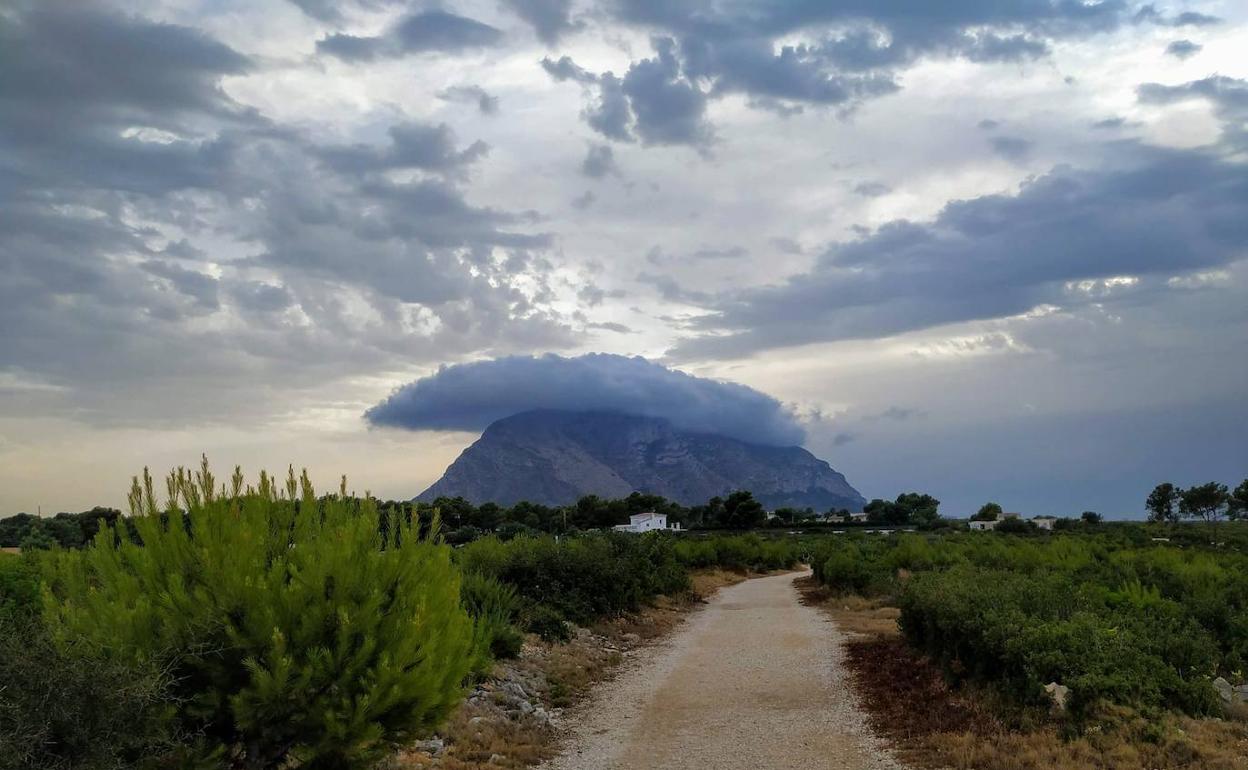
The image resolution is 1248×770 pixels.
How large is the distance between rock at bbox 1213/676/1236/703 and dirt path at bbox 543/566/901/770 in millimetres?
3966

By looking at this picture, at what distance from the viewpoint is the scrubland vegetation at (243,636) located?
534 cm

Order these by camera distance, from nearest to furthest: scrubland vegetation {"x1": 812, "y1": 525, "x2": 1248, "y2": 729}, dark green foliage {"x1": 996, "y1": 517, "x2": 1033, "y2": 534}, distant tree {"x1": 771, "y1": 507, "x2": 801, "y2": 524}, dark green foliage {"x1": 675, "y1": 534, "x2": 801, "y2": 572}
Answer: scrubland vegetation {"x1": 812, "y1": 525, "x2": 1248, "y2": 729} → dark green foliage {"x1": 675, "y1": 534, "x2": 801, "y2": 572} → dark green foliage {"x1": 996, "y1": 517, "x2": 1033, "y2": 534} → distant tree {"x1": 771, "y1": 507, "x2": 801, "y2": 524}

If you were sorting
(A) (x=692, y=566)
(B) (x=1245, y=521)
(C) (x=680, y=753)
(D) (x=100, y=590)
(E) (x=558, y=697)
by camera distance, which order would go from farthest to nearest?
(B) (x=1245, y=521) < (A) (x=692, y=566) < (E) (x=558, y=697) < (C) (x=680, y=753) < (D) (x=100, y=590)

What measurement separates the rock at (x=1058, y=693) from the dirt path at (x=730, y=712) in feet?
6.73

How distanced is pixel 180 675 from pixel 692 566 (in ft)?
122

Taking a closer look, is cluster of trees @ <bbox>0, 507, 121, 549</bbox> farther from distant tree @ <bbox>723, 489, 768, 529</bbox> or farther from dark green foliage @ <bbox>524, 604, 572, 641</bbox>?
distant tree @ <bbox>723, 489, 768, 529</bbox>

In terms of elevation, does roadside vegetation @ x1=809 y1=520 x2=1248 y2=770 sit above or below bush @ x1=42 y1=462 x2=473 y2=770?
below

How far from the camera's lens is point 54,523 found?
44.6m

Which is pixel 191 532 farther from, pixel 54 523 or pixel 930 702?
pixel 54 523

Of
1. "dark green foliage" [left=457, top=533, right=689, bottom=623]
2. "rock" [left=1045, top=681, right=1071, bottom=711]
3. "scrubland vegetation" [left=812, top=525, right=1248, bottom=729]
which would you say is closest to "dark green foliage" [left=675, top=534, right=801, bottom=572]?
"dark green foliage" [left=457, top=533, right=689, bottom=623]

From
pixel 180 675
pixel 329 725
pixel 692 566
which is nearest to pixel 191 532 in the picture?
pixel 180 675

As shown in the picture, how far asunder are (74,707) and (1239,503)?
91.1 meters

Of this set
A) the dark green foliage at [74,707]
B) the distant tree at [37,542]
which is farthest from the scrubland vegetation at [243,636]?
the distant tree at [37,542]

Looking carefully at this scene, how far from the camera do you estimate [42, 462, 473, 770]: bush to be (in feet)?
19.6
